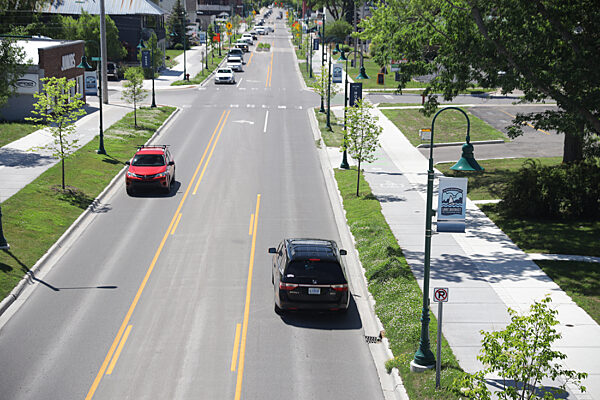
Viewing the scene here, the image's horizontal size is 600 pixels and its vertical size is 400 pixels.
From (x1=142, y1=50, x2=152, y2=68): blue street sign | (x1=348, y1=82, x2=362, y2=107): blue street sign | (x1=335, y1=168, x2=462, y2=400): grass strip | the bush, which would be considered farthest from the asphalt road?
(x1=142, y1=50, x2=152, y2=68): blue street sign

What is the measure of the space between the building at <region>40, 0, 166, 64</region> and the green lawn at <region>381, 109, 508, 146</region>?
40.6m

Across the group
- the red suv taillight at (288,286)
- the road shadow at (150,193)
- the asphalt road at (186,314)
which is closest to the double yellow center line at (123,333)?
the asphalt road at (186,314)

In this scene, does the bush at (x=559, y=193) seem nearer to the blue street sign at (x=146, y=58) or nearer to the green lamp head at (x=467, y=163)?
the green lamp head at (x=467, y=163)

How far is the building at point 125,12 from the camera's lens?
8506cm

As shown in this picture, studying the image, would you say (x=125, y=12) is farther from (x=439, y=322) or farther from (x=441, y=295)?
(x=439, y=322)

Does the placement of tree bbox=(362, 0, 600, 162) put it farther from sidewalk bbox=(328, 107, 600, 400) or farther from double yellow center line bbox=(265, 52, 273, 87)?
double yellow center line bbox=(265, 52, 273, 87)

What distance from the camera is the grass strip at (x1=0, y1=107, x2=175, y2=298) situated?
77.7ft

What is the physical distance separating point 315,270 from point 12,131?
112ft

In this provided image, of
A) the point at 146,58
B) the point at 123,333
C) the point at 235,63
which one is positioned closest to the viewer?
the point at 123,333

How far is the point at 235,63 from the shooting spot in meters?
93.5

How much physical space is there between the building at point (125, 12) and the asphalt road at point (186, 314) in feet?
180

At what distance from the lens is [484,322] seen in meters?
18.8

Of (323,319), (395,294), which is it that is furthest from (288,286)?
(395,294)

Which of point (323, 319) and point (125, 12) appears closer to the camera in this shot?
point (323, 319)
